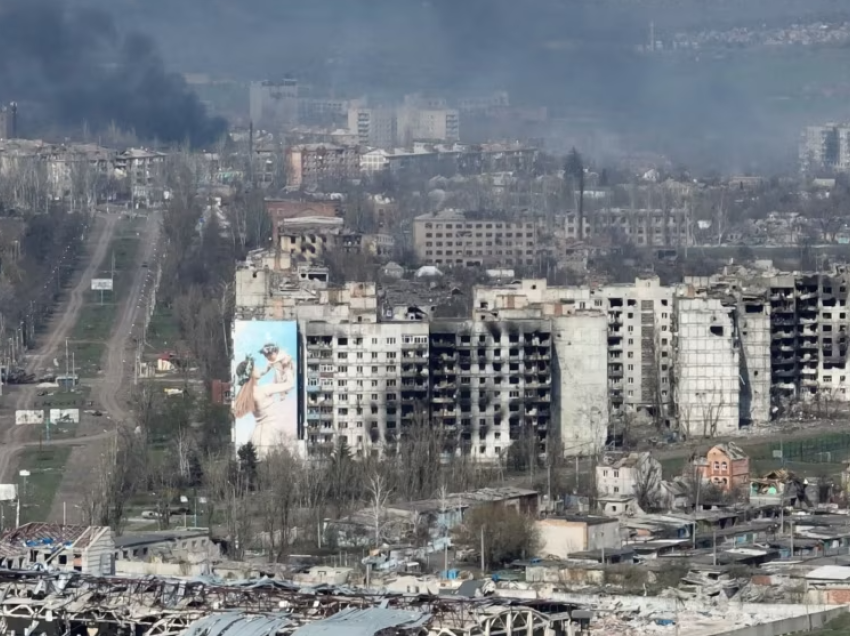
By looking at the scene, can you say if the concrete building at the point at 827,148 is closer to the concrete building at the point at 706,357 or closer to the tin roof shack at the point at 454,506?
the concrete building at the point at 706,357

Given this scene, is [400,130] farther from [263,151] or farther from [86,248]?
[86,248]

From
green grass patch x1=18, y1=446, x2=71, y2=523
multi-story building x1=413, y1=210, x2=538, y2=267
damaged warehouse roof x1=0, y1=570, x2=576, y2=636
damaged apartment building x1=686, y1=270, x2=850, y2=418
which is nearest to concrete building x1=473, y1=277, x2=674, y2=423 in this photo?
damaged apartment building x1=686, y1=270, x2=850, y2=418

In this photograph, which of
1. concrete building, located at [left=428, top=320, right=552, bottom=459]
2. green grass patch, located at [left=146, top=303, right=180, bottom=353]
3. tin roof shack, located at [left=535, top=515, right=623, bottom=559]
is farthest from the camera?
green grass patch, located at [left=146, top=303, right=180, bottom=353]

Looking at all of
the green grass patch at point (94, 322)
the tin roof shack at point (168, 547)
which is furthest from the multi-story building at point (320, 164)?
the tin roof shack at point (168, 547)

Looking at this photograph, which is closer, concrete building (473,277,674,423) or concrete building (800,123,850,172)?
concrete building (473,277,674,423)

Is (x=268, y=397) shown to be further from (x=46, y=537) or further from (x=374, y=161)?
(x=374, y=161)

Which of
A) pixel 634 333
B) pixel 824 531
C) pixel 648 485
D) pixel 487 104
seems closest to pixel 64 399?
pixel 634 333

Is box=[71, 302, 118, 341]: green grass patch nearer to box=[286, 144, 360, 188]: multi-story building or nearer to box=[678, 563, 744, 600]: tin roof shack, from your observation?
box=[678, 563, 744, 600]: tin roof shack

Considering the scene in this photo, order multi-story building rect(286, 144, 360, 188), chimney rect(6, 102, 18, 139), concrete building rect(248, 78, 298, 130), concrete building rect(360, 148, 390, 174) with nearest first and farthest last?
multi-story building rect(286, 144, 360, 188) < concrete building rect(360, 148, 390, 174) < chimney rect(6, 102, 18, 139) < concrete building rect(248, 78, 298, 130)
